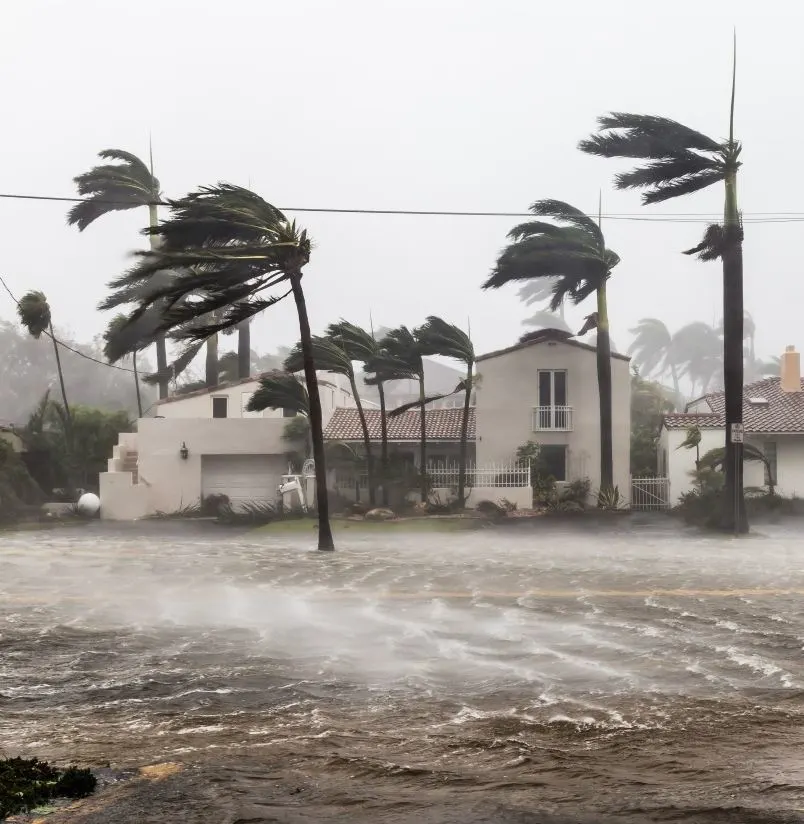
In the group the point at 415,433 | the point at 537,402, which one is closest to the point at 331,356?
the point at 415,433

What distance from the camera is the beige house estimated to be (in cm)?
4184

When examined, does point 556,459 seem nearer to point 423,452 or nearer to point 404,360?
point 423,452

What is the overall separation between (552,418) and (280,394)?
36.0 ft

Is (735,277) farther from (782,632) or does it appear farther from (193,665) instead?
(193,665)

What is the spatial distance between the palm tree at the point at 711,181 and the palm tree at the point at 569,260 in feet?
19.0

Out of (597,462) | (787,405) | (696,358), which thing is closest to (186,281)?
(597,462)

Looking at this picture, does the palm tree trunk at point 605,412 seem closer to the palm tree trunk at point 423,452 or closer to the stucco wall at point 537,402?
the stucco wall at point 537,402

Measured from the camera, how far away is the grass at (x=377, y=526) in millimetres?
36844

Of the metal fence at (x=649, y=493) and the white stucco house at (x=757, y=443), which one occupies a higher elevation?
the white stucco house at (x=757, y=443)

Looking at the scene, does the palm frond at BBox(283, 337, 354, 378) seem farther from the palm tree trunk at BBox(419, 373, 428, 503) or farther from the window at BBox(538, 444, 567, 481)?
the window at BBox(538, 444, 567, 481)

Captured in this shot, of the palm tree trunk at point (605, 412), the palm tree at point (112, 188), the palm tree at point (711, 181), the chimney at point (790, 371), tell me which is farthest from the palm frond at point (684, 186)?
the palm tree at point (112, 188)

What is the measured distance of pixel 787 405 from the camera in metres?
44.0

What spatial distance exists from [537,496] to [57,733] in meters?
32.1

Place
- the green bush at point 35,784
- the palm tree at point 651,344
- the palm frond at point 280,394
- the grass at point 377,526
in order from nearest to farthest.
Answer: the green bush at point 35,784
the grass at point 377,526
the palm frond at point 280,394
the palm tree at point 651,344
